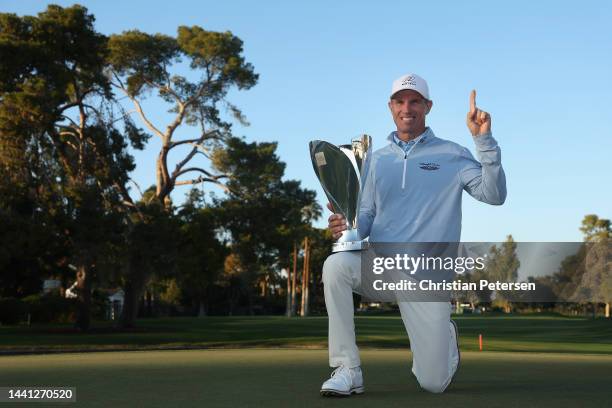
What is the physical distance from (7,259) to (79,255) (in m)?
3.70

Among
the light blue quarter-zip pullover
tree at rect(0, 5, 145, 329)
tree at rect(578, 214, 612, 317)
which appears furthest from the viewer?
tree at rect(0, 5, 145, 329)

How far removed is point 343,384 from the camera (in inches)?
261

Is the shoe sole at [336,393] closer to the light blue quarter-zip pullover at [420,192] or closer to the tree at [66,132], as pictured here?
the light blue quarter-zip pullover at [420,192]

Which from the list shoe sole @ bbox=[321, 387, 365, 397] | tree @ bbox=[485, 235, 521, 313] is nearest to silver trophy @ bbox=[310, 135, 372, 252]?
shoe sole @ bbox=[321, 387, 365, 397]

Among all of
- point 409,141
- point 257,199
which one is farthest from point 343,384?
point 257,199

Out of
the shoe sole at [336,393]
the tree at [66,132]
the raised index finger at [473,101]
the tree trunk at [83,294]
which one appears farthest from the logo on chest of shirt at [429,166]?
the tree trunk at [83,294]

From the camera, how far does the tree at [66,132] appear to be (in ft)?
97.8

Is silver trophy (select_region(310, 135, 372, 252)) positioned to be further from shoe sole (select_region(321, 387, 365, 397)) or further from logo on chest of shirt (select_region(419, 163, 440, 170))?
shoe sole (select_region(321, 387, 365, 397))

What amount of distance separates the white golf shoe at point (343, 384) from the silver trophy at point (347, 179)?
981 mm

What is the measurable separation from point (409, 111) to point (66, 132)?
28424 mm

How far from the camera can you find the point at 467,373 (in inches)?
375

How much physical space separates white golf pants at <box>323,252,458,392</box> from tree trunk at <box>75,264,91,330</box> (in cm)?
2813

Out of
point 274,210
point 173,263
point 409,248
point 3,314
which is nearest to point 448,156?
point 409,248

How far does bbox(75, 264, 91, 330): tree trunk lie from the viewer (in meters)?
34.1
